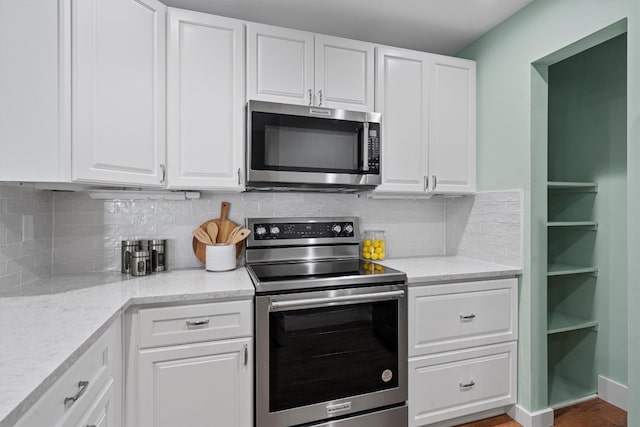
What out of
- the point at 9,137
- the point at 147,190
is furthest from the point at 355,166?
the point at 9,137

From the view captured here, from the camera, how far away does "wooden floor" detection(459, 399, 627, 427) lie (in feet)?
6.89

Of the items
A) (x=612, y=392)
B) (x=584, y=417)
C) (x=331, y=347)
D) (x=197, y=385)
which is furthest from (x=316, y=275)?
(x=612, y=392)

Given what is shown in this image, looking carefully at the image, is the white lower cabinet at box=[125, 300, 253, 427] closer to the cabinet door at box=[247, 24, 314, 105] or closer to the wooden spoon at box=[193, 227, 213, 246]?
the wooden spoon at box=[193, 227, 213, 246]

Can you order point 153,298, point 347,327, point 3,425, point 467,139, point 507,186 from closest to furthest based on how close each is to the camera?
point 3,425 < point 153,298 < point 347,327 < point 507,186 < point 467,139

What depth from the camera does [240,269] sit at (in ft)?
6.80

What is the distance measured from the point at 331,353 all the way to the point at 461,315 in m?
0.80

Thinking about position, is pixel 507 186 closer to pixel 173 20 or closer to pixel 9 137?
pixel 173 20

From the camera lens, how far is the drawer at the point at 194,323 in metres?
1.50

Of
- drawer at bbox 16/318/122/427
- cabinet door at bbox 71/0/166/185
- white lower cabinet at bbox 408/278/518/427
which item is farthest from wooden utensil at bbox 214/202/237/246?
white lower cabinet at bbox 408/278/518/427

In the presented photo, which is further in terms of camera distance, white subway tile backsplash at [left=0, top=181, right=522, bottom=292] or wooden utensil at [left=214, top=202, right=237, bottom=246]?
wooden utensil at [left=214, top=202, right=237, bottom=246]

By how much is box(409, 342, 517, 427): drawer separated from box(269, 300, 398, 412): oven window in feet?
0.60

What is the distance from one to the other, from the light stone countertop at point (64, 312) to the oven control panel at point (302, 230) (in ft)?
0.95

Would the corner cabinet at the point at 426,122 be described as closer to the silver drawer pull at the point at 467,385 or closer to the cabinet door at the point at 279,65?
the cabinet door at the point at 279,65

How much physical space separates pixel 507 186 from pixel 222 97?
1.78 metres
